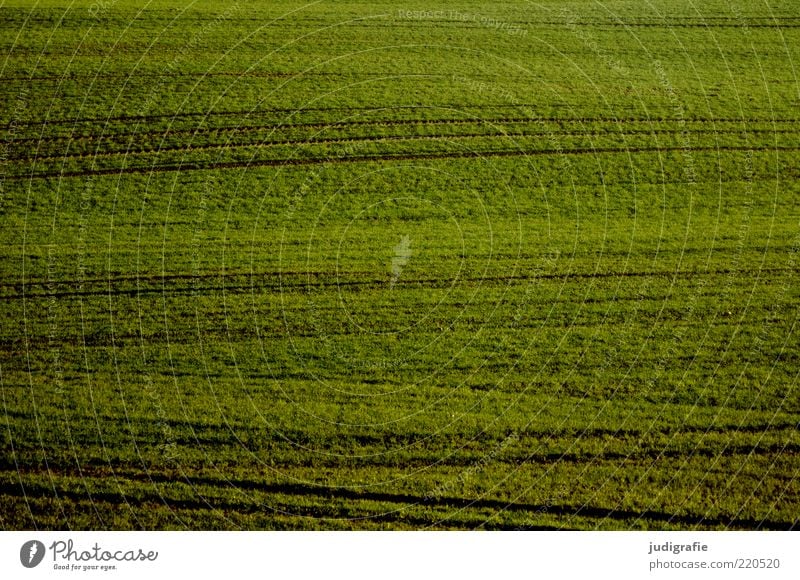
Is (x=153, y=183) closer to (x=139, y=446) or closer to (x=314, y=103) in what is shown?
(x=314, y=103)
